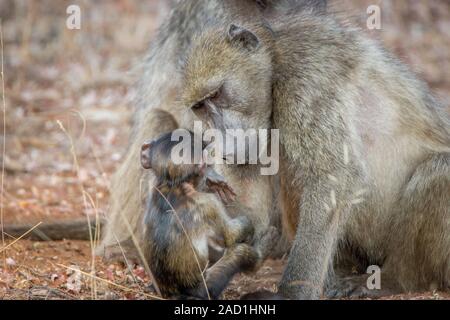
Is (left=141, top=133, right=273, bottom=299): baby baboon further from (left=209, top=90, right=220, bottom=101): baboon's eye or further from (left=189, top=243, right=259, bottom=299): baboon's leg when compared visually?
(left=209, top=90, right=220, bottom=101): baboon's eye

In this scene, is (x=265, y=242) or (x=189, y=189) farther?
(x=265, y=242)

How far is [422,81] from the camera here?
471 cm

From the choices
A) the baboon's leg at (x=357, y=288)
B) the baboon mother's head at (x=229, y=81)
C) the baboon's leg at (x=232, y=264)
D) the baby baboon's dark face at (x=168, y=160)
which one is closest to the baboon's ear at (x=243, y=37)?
the baboon mother's head at (x=229, y=81)

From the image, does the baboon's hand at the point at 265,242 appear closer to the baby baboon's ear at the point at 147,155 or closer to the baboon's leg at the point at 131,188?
the baby baboon's ear at the point at 147,155

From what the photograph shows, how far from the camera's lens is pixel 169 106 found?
523cm

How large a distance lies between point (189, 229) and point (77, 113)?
1.98m

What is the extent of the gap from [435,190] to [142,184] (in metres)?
1.70

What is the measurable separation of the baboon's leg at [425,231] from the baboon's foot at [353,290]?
12 centimetres

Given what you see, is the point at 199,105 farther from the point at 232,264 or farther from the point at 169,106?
the point at 169,106

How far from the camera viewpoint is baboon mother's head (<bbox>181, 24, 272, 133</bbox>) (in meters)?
4.12

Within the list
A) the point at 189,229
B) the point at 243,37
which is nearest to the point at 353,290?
the point at 189,229

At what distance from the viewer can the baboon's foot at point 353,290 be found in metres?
4.24

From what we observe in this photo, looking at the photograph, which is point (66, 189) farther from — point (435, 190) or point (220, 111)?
point (435, 190)
